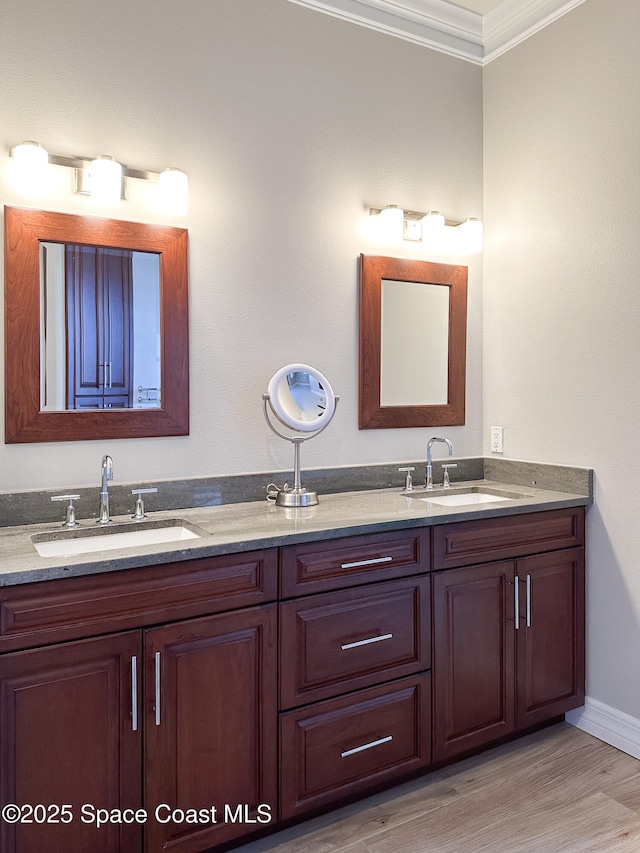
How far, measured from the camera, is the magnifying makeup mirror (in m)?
2.20

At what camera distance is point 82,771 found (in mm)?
1489

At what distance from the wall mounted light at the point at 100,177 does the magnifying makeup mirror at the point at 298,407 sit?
667 millimetres

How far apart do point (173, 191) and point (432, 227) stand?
109cm

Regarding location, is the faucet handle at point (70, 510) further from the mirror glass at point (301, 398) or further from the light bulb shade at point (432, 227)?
the light bulb shade at point (432, 227)

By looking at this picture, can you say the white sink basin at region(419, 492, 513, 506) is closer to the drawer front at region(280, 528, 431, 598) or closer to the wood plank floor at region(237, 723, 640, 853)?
the drawer front at region(280, 528, 431, 598)

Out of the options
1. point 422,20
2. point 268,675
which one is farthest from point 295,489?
point 422,20

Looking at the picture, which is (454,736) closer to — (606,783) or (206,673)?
(606,783)

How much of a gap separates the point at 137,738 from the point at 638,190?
2288 millimetres

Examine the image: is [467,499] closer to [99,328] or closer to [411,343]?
[411,343]

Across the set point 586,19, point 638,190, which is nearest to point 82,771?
point 638,190

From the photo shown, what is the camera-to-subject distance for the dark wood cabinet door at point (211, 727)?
1.58 metres

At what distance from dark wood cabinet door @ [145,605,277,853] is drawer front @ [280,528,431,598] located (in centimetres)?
12

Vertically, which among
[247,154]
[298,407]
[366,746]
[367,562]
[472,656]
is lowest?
[366,746]

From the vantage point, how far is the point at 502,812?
6.25ft
